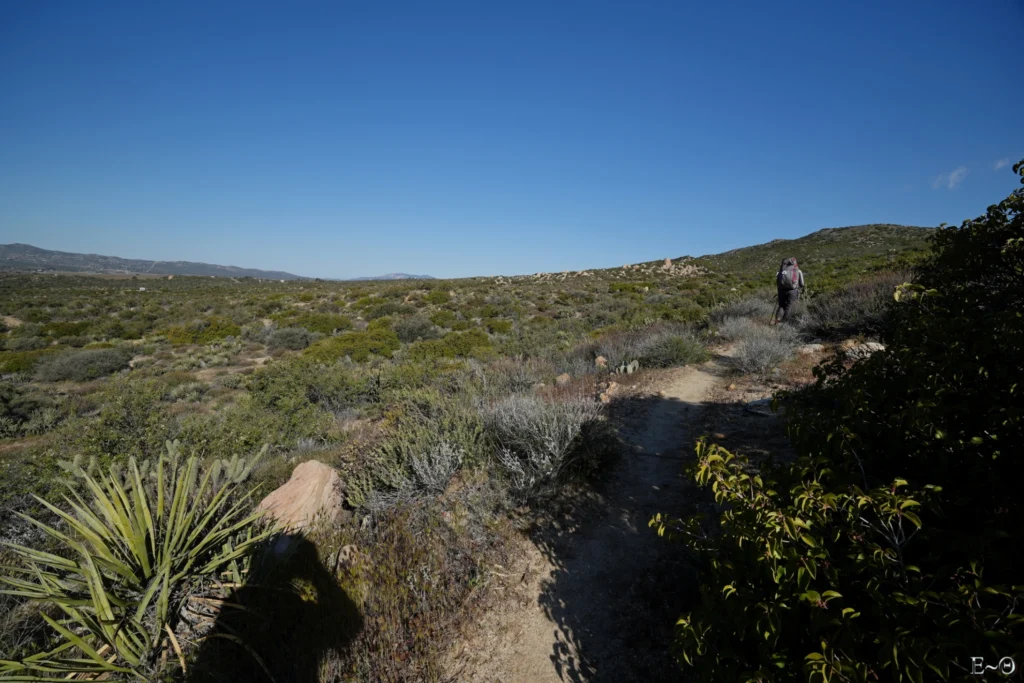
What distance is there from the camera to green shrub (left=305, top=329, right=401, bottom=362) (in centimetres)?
1170

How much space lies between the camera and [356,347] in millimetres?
12430

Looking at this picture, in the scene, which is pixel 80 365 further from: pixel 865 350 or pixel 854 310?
pixel 854 310

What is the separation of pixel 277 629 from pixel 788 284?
1207cm


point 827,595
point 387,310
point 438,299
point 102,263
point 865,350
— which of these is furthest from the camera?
point 102,263

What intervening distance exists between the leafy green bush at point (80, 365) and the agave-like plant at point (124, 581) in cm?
1315

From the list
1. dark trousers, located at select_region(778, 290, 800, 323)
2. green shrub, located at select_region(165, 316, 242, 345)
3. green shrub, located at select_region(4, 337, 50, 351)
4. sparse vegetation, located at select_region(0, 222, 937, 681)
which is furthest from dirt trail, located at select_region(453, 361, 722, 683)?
green shrub, located at select_region(4, 337, 50, 351)

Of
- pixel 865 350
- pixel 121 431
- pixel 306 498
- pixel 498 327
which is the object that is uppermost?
pixel 865 350

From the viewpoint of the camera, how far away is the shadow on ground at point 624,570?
8.92 feet

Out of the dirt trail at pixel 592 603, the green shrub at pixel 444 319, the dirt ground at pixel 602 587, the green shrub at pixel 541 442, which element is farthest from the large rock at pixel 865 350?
the green shrub at pixel 444 319

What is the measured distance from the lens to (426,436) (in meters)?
4.61

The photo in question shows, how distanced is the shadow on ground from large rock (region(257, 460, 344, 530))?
2.17 meters

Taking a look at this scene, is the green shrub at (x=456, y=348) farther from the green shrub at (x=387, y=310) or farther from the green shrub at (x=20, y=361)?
the green shrub at (x=20, y=361)

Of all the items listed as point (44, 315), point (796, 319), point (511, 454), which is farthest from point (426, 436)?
point (44, 315)

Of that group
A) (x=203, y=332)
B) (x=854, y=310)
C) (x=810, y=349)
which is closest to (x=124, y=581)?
(x=810, y=349)
